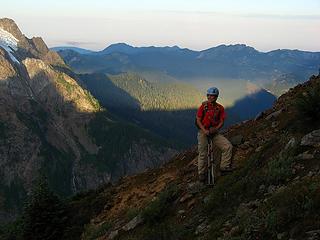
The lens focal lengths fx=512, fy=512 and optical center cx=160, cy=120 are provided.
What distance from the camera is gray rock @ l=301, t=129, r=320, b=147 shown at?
14086mm

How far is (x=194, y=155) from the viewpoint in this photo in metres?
23.0

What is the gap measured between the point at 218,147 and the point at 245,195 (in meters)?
3.77

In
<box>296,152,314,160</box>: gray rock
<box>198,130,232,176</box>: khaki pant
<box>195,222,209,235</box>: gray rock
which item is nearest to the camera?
<box>195,222,209,235</box>: gray rock

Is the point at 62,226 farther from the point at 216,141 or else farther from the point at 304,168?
the point at 304,168

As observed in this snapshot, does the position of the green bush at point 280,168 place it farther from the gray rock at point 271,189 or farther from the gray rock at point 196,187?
the gray rock at point 196,187

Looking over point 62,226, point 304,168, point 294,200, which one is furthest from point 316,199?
point 62,226

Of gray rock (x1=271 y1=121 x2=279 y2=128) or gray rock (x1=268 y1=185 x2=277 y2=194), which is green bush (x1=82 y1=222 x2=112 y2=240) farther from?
gray rock (x1=268 y1=185 x2=277 y2=194)

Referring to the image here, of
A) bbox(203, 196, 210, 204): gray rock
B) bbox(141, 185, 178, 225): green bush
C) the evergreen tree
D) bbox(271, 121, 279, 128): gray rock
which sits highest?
bbox(271, 121, 279, 128): gray rock

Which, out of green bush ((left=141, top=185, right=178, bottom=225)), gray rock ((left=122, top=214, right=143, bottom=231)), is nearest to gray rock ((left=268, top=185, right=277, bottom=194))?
green bush ((left=141, top=185, right=178, bottom=225))

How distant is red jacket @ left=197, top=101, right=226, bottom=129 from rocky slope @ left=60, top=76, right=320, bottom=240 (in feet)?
5.36

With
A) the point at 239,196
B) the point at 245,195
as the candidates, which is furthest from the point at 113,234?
the point at 245,195

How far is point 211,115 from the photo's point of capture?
1631cm

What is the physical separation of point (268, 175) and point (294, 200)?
9.38 ft

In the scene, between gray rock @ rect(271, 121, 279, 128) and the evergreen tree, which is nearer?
gray rock @ rect(271, 121, 279, 128)
